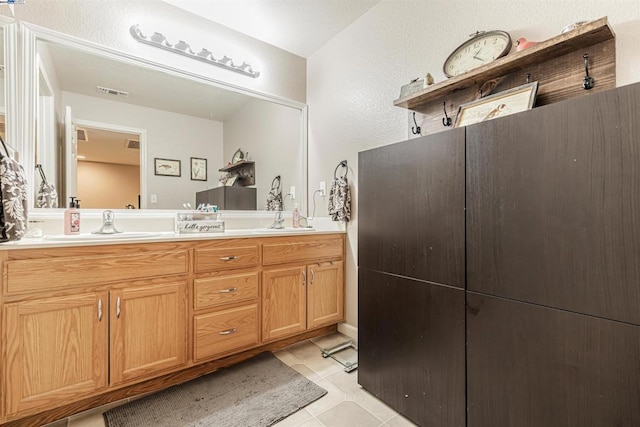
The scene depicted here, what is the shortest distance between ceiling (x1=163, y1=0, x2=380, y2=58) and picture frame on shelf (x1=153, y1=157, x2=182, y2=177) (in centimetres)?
119

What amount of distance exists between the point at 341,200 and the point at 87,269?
1700 mm

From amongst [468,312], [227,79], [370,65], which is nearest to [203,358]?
[468,312]

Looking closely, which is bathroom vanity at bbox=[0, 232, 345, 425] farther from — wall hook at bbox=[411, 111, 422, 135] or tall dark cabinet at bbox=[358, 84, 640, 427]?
wall hook at bbox=[411, 111, 422, 135]

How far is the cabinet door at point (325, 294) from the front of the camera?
7.59 feet

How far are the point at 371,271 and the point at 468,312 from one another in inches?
22.6

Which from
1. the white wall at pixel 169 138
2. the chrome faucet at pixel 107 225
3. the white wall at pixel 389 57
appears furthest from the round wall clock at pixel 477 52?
the chrome faucet at pixel 107 225

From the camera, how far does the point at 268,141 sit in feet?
9.18

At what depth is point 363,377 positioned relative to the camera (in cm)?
176

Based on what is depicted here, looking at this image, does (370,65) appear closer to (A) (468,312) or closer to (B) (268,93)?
(B) (268,93)

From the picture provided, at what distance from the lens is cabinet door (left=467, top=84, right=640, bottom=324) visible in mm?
883

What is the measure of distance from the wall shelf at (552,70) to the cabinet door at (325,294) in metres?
1.44

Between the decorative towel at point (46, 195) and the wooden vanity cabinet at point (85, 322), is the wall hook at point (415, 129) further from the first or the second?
the decorative towel at point (46, 195)

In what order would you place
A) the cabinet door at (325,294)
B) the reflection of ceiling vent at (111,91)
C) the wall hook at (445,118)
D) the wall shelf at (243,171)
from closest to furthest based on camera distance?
the wall hook at (445,118) < the reflection of ceiling vent at (111,91) < the cabinet door at (325,294) < the wall shelf at (243,171)

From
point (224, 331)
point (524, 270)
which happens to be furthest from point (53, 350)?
point (524, 270)
